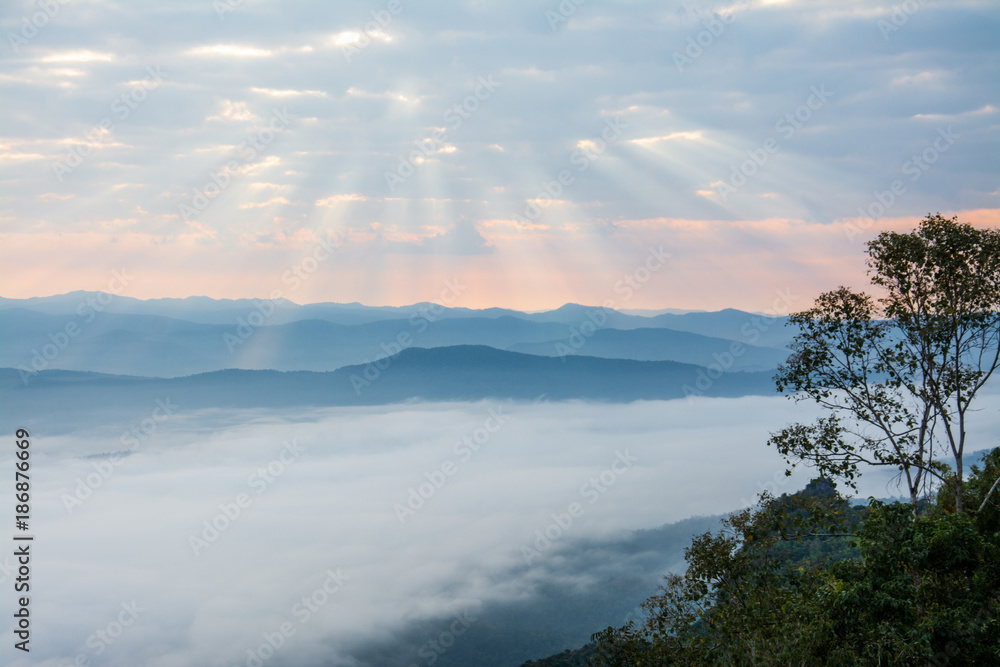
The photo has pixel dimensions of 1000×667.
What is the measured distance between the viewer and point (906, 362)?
14.5 metres

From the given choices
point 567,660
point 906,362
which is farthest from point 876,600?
point 567,660

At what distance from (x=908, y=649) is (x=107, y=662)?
7089 inches

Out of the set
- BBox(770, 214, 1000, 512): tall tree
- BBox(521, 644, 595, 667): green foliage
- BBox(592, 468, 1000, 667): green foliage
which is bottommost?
BBox(521, 644, 595, 667): green foliage

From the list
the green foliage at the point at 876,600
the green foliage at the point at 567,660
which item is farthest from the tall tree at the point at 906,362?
the green foliage at the point at 567,660

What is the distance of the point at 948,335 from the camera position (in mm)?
14258

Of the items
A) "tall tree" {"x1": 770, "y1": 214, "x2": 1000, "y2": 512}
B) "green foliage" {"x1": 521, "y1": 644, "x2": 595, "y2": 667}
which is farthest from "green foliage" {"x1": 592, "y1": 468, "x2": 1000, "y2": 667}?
"green foliage" {"x1": 521, "y1": 644, "x2": 595, "y2": 667}

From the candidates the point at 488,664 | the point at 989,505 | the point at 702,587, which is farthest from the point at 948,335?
the point at 488,664

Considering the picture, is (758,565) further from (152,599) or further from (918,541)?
(152,599)

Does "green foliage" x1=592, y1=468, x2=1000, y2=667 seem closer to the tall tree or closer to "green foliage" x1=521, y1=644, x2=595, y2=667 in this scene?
the tall tree

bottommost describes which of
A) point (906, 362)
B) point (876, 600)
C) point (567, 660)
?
point (567, 660)

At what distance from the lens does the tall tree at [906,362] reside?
14039 mm

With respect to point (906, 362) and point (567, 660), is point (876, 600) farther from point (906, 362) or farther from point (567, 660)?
point (567, 660)

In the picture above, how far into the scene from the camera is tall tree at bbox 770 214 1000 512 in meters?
14.0

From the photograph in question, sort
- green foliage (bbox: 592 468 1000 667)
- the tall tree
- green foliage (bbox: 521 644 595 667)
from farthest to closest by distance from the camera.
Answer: green foliage (bbox: 521 644 595 667)
the tall tree
green foliage (bbox: 592 468 1000 667)
